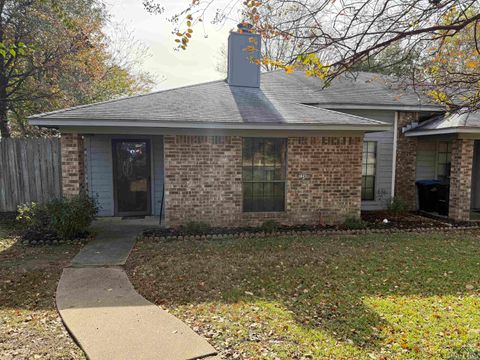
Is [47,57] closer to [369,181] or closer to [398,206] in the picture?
[369,181]

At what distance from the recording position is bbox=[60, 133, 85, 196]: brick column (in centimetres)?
702

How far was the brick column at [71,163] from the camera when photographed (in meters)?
7.02

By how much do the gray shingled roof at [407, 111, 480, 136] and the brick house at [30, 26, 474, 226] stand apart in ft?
1.37

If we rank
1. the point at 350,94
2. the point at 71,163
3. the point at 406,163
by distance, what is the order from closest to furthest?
1. the point at 71,163
2. the point at 406,163
3. the point at 350,94

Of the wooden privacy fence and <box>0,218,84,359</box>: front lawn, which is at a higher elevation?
the wooden privacy fence

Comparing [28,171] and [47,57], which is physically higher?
[47,57]

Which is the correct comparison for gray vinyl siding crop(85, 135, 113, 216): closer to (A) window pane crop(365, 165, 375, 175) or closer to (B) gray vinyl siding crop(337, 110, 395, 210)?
(B) gray vinyl siding crop(337, 110, 395, 210)

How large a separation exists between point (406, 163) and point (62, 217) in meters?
9.58

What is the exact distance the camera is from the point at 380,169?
10.1m

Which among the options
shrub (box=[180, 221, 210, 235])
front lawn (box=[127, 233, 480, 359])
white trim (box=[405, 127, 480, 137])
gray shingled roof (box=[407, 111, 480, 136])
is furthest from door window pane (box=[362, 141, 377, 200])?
shrub (box=[180, 221, 210, 235])

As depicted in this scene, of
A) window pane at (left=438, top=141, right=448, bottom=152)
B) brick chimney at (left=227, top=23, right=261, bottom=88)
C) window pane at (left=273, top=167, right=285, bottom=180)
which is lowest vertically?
window pane at (left=273, top=167, right=285, bottom=180)

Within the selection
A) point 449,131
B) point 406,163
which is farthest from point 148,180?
point 449,131

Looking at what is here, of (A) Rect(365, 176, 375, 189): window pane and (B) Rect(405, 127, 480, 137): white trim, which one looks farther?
(A) Rect(365, 176, 375, 189): window pane

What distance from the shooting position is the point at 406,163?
404 inches
